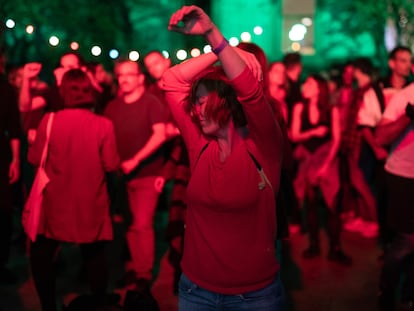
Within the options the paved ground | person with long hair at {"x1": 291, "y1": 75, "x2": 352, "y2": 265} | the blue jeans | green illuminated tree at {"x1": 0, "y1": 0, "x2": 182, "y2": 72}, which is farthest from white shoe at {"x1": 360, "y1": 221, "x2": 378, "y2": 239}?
green illuminated tree at {"x1": 0, "y1": 0, "x2": 182, "y2": 72}

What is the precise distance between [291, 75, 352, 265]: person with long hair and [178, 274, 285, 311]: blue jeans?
352 cm

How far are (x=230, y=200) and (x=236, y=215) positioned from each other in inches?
3.0

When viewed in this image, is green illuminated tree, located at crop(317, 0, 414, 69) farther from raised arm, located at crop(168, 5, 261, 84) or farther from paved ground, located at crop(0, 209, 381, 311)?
raised arm, located at crop(168, 5, 261, 84)

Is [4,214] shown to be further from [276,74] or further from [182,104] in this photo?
[182,104]

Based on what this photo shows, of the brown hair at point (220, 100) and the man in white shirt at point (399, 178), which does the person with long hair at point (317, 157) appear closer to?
the man in white shirt at point (399, 178)

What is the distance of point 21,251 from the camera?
260 inches

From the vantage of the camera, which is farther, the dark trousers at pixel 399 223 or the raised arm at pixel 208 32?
the dark trousers at pixel 399 223

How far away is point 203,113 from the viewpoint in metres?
2.69

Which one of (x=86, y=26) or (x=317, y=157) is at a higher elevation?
(x=86, y=26)

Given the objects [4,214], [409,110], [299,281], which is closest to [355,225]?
[299,281]

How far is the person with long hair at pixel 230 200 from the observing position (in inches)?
105

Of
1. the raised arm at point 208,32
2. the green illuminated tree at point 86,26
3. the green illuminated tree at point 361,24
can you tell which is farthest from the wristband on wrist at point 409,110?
the green illuminated tree at point 361,24

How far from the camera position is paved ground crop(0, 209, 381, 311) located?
16.9ft

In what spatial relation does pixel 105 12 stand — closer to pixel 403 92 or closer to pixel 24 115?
pixel 24 115
